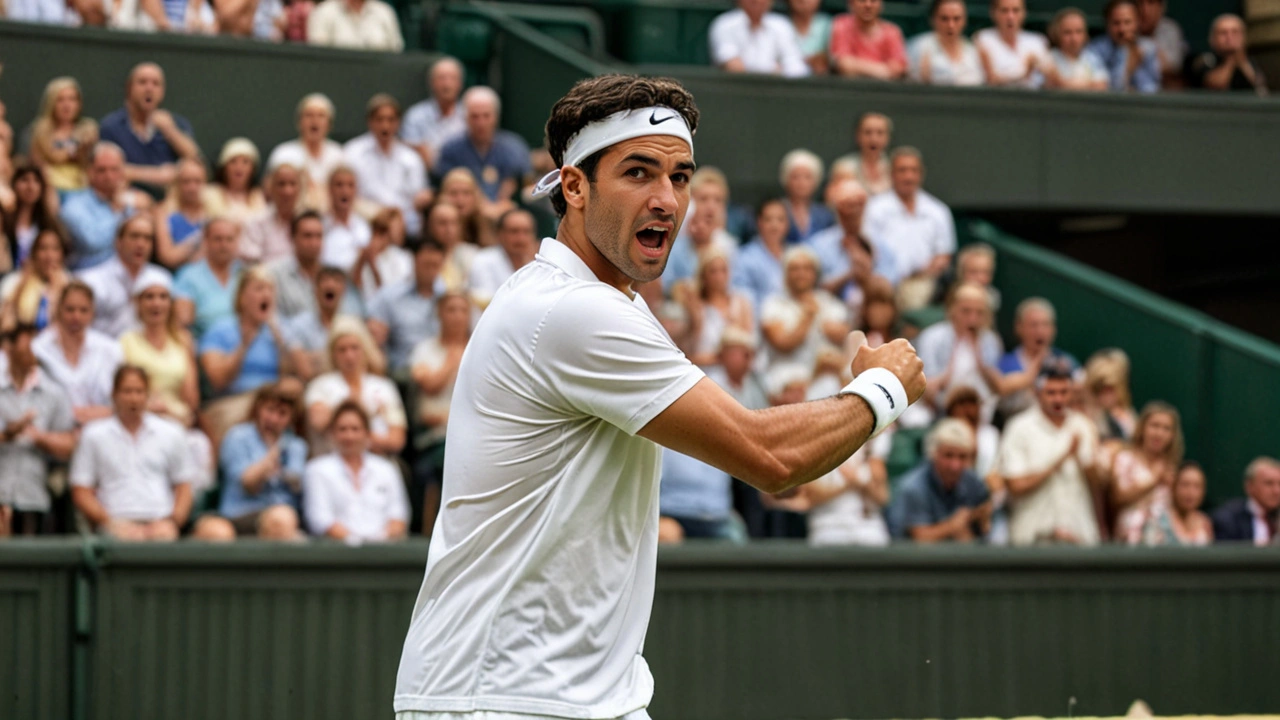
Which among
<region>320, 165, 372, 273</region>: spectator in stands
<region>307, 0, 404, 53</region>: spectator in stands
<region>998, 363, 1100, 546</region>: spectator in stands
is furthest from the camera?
<region>307, 0, 404, 53</region>: spectator in stands

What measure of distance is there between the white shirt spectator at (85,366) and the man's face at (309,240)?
1.34m

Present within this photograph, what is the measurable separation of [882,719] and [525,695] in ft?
17.3

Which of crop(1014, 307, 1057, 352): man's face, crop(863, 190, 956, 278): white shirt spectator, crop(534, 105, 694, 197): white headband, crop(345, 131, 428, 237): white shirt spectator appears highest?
crop(345, 131, 428, 237): white shirt spectator

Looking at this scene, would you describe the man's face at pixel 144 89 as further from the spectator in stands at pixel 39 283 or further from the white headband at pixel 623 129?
the white headband at pixel 623 129

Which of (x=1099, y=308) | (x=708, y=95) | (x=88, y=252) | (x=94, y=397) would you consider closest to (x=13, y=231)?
(x=88, y=252)

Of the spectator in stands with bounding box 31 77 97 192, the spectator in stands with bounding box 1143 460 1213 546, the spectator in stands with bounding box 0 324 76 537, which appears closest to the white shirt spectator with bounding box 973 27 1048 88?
the spectator in stands with bounding box 1143 460 1213 546

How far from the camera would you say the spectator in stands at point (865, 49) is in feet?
44.2

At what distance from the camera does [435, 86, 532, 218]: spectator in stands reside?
37.7ft

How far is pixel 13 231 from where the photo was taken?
9.83m

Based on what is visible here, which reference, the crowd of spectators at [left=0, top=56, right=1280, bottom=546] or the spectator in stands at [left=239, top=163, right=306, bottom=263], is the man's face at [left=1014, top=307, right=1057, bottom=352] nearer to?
the crowd of spectators at [left=0, top=56, right=1280, bottom=546]

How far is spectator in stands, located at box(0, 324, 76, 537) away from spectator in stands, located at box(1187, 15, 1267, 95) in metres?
9.75

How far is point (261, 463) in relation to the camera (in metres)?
8.83

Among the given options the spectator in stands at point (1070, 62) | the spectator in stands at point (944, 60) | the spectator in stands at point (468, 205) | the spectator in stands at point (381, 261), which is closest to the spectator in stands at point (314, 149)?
the spectator in stands at point (381, 261)

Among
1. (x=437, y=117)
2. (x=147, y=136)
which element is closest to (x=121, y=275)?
(x=147, y=136)
